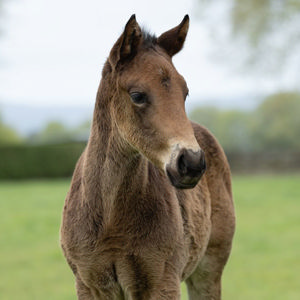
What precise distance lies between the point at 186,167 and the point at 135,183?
0.81 metres

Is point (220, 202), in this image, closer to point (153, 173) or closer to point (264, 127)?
point (153, 173)

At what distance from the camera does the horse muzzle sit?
2879 millimetres

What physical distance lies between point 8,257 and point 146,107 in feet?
28.7

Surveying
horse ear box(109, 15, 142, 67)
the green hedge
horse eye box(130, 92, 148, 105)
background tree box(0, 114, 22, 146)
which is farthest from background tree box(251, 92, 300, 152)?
horse eye box(130, 92, 148, 105)

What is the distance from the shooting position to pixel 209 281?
4.98m

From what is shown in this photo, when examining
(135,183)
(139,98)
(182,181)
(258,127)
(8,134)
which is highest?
(139,98)

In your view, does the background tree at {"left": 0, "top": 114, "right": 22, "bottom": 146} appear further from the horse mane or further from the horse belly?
the horse mane

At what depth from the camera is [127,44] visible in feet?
10.8

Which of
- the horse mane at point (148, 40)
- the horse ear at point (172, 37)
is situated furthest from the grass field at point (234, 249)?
the horse mane at point (148, 40)

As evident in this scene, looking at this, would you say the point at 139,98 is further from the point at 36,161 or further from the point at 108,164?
the point at 36,161

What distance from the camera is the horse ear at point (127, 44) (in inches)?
127

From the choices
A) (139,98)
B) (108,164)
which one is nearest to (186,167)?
(139,98)

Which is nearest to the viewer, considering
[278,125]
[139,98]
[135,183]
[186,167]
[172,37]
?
[186,167]

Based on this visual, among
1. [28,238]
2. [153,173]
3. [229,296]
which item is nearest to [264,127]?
[28,238]
